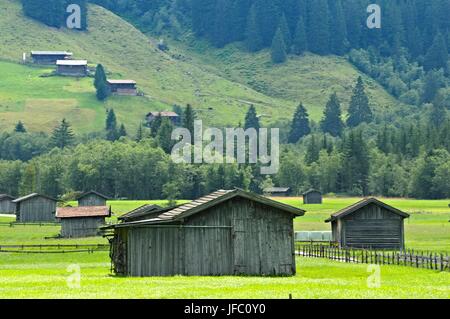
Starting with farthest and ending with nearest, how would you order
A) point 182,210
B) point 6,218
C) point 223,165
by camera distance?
point 223,165, point 6,218, point 182,210

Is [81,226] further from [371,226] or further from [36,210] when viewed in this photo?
[371,226]

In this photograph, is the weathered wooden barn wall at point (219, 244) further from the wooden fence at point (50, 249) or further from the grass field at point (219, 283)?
the wooden fence at point (50, 249)

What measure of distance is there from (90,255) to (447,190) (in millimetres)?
121290

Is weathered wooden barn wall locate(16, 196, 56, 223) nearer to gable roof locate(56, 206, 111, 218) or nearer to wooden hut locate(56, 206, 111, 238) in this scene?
gable roof locate(56, 206, 111, 218)

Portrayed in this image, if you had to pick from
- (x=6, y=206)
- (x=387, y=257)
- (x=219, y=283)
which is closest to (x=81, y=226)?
(x=387, y=257)

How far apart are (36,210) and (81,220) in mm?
28421

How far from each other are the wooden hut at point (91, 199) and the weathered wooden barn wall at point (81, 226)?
26.9 meters

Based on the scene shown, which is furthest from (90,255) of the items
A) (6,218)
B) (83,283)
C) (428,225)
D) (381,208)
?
(6,218)

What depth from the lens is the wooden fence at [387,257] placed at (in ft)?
174

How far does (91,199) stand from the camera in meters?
135

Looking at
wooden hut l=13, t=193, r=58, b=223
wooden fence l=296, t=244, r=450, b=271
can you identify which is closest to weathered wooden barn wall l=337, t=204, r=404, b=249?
wooden fence l=296, t=244, r=450, b=271
